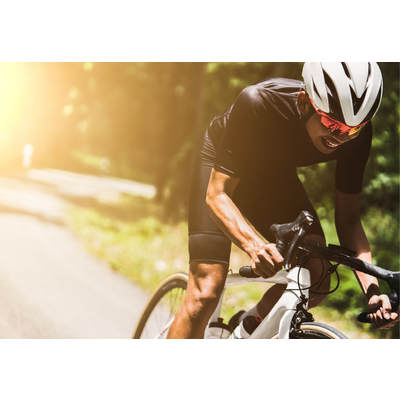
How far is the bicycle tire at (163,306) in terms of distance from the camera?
2582 mm

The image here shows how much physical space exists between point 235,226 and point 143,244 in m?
3.47

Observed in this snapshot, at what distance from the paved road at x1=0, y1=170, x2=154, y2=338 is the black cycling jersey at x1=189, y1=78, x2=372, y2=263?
6.21 feet

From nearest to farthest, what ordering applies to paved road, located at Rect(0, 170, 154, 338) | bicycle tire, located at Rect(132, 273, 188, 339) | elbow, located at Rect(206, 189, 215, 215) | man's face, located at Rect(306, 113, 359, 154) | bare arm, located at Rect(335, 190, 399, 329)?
man's face, located at Rect(306, 113, 359, 154) → bare arm, located at Rect(335, 190, 399, 329) → elbow, located at Rect(206, 189, 215, 215) → bicycle tire, located at Rect(132, 273, 188, 339) → paved road, located at Rect(0, 170, 154, 338)

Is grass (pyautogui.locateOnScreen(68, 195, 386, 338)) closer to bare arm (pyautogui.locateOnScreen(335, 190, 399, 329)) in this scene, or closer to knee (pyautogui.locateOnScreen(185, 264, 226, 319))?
knee (pyautogui.locateOnScreen(185, 264, 226, 319))

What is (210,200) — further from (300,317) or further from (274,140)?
(300,317)

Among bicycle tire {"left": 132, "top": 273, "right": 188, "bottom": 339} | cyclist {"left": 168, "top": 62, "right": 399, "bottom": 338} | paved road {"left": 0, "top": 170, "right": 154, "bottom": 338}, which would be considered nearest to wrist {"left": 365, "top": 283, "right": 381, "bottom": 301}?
cyclist {"left": 168, "top": 62, "right": 399, "bottom": 338}

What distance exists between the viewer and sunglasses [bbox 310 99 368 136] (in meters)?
1.69

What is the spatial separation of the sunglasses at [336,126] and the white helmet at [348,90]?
22 millimetres

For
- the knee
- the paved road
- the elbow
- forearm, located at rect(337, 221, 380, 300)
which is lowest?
the paved road

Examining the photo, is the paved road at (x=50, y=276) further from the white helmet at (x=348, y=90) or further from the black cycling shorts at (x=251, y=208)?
the white helmet at (x=348, y=90)

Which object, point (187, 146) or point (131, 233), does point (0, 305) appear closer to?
point (131, 233)

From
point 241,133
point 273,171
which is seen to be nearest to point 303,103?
point 241,133

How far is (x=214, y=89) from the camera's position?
17.8 feet

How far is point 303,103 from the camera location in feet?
6.08
